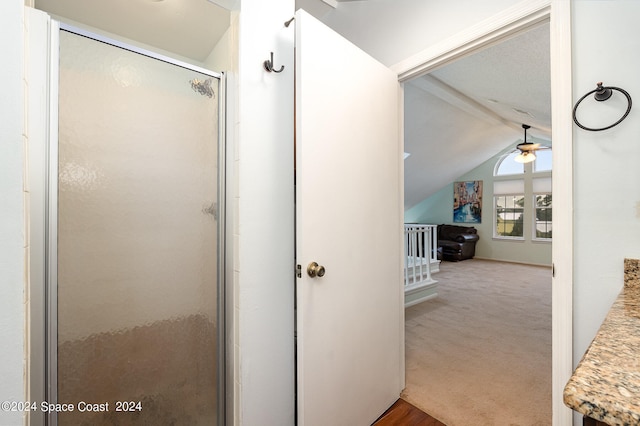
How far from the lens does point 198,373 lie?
1211 mm

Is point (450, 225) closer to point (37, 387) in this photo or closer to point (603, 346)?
point (603, 346)

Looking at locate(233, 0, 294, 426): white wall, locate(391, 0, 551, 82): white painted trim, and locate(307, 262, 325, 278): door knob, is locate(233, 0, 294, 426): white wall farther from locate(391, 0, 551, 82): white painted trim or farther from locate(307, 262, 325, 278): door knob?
locate(391, 0, 551, 82): white painted trim

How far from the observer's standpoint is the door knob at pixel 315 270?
119cm

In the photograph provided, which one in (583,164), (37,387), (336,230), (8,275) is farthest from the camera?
(336,230)

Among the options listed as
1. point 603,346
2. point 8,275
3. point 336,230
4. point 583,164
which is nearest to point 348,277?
point 336,230

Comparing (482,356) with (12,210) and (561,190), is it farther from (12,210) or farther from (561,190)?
(12,210)

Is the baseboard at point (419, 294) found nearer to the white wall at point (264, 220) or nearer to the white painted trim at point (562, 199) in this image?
the white painted trim at point (562, 199)

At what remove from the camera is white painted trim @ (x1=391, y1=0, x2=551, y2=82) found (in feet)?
3.97

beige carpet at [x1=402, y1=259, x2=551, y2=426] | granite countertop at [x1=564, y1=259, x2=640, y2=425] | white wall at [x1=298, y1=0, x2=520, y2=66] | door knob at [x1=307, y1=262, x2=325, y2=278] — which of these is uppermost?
white wall at [x1=298, y1=0, x2=520, y2=66]

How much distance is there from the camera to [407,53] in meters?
1.70

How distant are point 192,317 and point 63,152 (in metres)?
0.78

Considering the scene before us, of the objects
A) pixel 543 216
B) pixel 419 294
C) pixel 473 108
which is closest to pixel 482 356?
pixel 419 294

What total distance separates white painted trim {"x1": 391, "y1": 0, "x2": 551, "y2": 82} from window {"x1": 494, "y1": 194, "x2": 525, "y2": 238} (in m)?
6.54

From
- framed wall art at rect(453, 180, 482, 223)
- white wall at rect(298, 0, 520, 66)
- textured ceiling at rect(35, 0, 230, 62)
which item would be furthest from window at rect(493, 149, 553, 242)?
textured ceiling at rect(35, 0, 230, 62)
